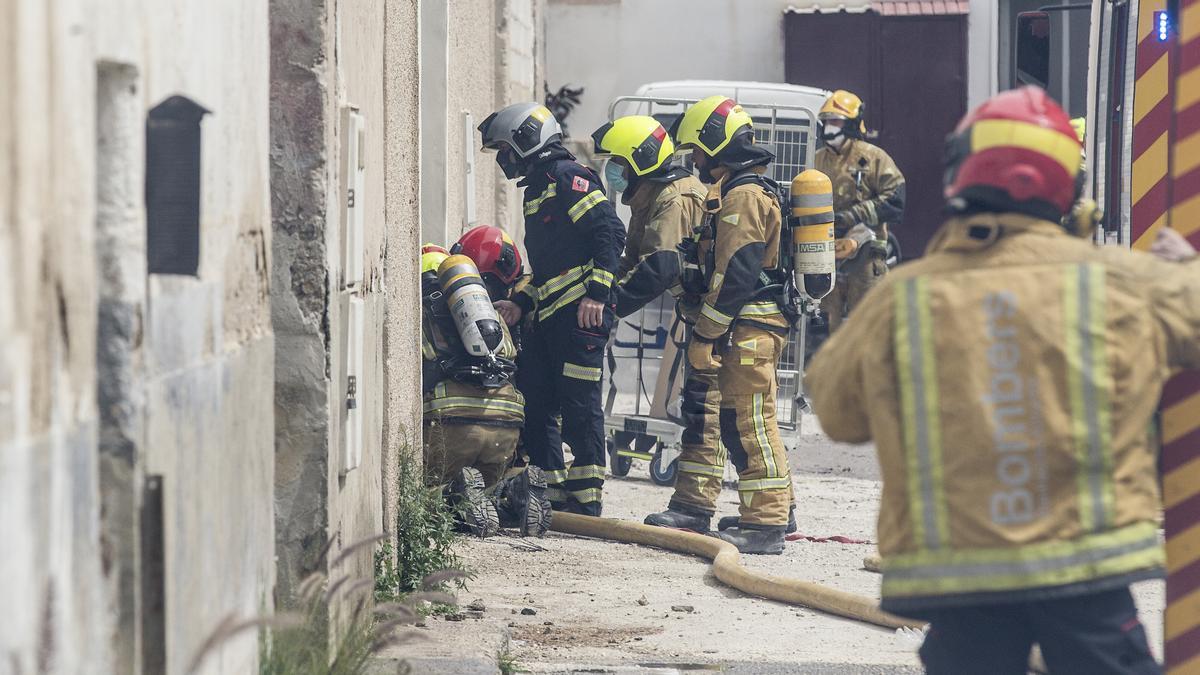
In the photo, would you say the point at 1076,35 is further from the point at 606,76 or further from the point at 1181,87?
the point at 1181,87

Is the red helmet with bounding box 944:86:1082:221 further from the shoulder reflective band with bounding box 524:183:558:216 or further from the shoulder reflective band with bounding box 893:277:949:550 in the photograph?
the shoulder reflective band with bounding box 524:183:558:216

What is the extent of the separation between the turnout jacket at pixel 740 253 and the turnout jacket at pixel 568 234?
47 centimetres

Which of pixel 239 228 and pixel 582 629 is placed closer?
pixel 239 228

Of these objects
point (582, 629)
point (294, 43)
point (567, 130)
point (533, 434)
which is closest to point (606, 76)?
point (567, 130)

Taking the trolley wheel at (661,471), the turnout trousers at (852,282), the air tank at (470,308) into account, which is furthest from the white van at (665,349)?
the air tank at (470,308)

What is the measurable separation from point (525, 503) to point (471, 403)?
0.51 metres

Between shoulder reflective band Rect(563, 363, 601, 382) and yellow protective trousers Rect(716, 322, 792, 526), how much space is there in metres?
0.60

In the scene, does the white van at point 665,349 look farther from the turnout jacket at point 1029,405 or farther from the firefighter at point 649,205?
the turnout jacket at point 1029,405

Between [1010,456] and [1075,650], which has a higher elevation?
[1010,456]

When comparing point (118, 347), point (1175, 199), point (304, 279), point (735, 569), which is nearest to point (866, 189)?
point (735, 569)

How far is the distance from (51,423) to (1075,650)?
69.1 inches

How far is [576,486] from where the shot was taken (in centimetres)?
777

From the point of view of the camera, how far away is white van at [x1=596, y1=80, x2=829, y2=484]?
29.7 ft

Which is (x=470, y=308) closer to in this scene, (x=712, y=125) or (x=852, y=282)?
(x=712, y=125)
